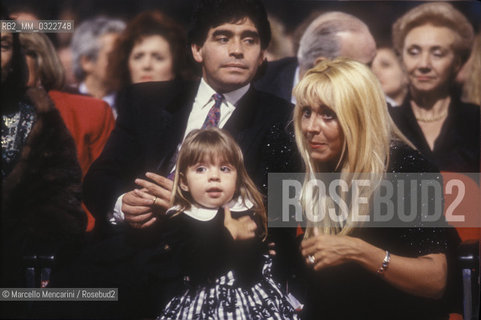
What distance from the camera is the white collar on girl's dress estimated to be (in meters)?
3.47

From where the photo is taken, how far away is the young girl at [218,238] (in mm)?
3467

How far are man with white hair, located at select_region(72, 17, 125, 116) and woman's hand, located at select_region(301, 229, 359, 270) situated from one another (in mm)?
1283

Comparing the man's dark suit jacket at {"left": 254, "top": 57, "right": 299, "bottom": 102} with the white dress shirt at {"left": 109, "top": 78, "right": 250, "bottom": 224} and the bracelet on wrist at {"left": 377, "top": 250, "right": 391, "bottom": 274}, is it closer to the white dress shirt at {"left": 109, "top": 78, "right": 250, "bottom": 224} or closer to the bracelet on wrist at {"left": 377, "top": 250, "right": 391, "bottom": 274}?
the white dress shirt at {"left": 109, "top": 78, "right": 250, "bottom": 224}

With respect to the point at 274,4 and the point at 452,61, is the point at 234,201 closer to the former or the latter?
the point at 274,4

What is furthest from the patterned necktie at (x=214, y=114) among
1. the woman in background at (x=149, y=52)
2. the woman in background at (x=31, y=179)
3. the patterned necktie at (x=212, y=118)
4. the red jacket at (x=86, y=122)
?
the woman in background at (x=31, y=179)

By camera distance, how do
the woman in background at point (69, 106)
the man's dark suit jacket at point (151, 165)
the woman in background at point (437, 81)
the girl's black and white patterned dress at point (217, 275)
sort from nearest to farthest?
1. the girl's black and white patterned dress at point (217, 275)
2. the man's dark suit jacket at point (151, 165)
3. the woman in background at point (69, 106)
4. the woman in background at point (437, 81)

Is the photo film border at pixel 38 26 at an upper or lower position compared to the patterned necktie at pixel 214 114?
upper

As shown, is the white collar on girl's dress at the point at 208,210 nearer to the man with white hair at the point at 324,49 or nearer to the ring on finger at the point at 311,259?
the ring on finger at the point at 311,259

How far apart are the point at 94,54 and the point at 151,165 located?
0.72 metres

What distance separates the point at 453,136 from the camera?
3.83 metres

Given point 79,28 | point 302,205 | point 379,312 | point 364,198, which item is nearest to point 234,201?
point 302,205

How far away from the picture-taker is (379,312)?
11.7ft

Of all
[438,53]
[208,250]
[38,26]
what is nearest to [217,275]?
[208,250]

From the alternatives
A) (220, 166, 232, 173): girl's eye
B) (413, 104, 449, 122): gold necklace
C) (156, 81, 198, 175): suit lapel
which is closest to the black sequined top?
(156, 81, 198, 175): suit lapel
